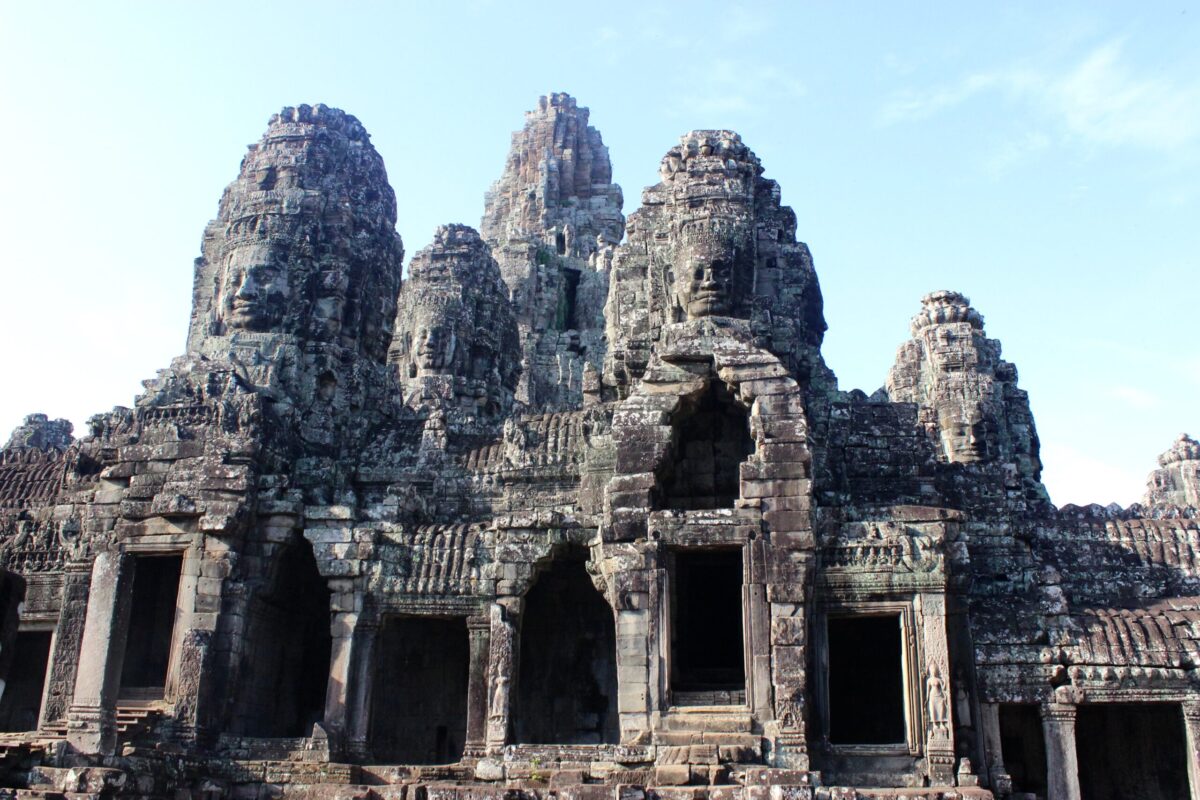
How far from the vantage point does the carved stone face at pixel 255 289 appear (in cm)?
2048

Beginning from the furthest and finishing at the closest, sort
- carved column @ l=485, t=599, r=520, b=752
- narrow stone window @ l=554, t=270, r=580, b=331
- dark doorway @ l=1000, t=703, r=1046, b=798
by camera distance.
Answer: narrow stone window @ l=554, t=270, r=580, b=331 < dark doorway @ l=1000, t=703, r=1046, b=798 < carved column @ l=485, t=599, r=520, b=752

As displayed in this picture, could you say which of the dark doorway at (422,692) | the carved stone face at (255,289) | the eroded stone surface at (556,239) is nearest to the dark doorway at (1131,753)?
the dark doorway at (422,692)

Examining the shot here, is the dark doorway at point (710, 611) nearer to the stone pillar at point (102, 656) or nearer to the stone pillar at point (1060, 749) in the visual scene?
the stone pillar at point (1060, 749)

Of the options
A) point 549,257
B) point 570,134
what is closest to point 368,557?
point 549,257

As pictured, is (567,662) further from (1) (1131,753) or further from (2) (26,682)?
(2) (26,682)

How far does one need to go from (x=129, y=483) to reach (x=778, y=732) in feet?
35.2

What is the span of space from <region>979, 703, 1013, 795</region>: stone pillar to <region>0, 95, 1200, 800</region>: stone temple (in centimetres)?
3

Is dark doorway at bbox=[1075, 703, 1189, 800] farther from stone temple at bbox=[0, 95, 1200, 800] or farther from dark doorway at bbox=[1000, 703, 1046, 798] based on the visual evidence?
dark doorway at bbox=[1000, 703, 1046, 798]

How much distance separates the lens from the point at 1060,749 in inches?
592

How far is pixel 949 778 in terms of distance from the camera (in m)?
13.8

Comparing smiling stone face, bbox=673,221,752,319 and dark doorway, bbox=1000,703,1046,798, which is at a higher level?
smiling stone face, bbox=673,221,752,319

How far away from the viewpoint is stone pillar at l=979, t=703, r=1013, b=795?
1448 cm

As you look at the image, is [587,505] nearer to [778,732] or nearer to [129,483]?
[778,732]

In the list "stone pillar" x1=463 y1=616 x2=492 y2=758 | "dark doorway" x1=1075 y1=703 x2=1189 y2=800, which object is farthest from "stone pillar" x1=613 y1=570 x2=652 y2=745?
"dark doorway" x1=1075 y1=703 x2=1189 y2=800
